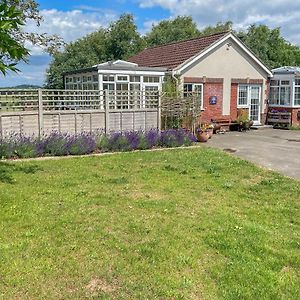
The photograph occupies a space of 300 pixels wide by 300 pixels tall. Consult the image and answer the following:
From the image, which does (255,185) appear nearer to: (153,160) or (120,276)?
(153,160)

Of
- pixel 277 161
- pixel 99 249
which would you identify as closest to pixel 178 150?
pixel 277 161

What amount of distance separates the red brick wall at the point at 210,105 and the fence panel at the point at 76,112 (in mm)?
6000

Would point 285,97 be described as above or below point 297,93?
below

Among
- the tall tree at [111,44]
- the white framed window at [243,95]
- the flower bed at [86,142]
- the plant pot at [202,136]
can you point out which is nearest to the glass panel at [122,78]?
the plant pot at [202,136]

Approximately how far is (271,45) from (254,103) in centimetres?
2752

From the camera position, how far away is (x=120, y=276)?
13.5 feet

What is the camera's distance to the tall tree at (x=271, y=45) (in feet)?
141

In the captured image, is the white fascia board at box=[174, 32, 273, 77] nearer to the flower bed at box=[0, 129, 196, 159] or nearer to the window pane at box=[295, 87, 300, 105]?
the window pane at box=[295, 87, 300, 105]

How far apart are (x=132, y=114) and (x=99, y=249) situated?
10284 millimetres

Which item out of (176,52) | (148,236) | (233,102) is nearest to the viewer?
(148,236)

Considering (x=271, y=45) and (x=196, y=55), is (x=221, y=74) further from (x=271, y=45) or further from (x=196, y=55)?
(x=271, y=45)

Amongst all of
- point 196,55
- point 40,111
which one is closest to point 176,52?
point 196,55

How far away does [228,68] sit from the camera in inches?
844

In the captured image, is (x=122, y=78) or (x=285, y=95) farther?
(x=285, y=95)
